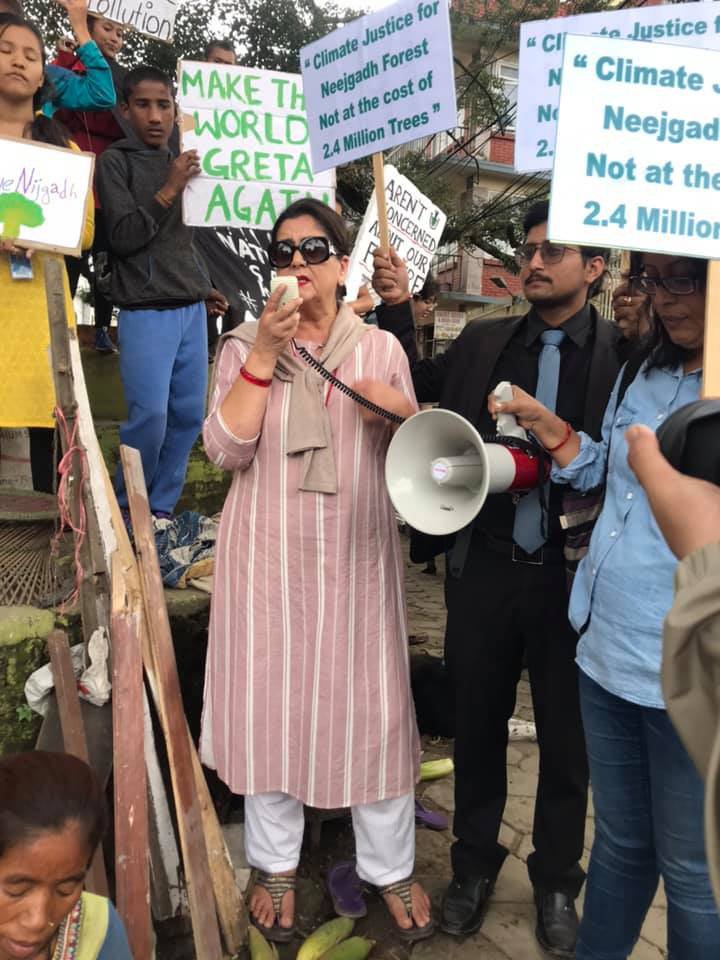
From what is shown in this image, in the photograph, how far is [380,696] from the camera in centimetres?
242

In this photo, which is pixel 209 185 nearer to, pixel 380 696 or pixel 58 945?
pixel 380 696

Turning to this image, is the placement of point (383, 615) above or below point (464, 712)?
above

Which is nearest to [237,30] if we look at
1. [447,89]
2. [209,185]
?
[209,185]

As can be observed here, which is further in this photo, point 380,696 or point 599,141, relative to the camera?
point 380,696

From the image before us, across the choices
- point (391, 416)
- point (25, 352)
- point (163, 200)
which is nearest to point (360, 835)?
point (391, 416)

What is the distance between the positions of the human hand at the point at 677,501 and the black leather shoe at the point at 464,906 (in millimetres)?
1884

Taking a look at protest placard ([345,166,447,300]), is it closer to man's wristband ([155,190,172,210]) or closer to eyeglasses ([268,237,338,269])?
man's wristband ([155,190,172,210])

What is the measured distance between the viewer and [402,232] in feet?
15.5

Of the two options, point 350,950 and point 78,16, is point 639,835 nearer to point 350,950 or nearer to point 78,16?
point 350,950

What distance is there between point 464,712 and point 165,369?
2122 mm

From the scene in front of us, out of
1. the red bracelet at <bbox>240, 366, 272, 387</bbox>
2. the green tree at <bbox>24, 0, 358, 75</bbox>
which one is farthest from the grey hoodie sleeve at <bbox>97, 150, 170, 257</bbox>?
the green tree at <bbox>24, 0, 358, 75</bbox>

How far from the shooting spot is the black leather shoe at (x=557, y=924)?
2457mm

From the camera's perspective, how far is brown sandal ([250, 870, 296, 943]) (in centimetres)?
247

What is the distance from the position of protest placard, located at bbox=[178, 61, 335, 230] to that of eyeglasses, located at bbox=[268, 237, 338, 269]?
3.51 feet
